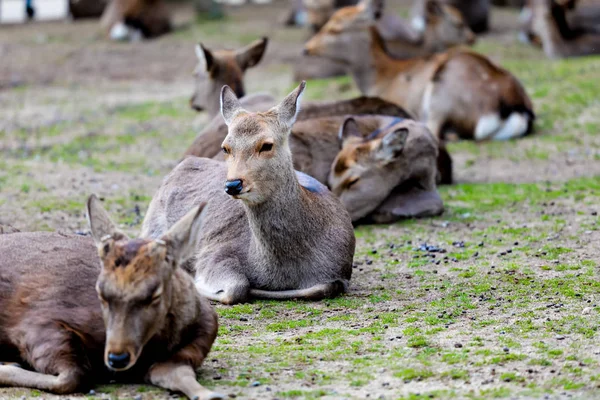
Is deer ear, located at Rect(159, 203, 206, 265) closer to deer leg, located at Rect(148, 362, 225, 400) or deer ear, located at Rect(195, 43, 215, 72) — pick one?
deer leg, located at Rect(148, 362, 225, 400)

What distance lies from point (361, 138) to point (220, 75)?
9.44 ft

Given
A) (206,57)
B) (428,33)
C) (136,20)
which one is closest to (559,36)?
(428,33)

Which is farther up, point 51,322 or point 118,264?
point 118,264

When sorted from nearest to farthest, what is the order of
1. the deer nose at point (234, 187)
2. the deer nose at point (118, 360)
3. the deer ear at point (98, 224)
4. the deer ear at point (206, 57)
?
the deer nose at point (118, 360) < the deer ear at point (98, 224) < the deer nose at point (234, 187) < the deer ear at point (206, 57)

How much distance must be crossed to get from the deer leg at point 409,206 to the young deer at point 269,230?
2.35m

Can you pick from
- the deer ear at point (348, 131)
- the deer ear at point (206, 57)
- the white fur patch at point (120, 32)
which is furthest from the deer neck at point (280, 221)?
the white fur patch at point (120, 32)

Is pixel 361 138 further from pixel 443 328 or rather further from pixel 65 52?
pixel 65 52

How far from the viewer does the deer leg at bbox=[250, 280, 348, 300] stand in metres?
7.68

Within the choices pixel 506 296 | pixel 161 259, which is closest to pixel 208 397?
pixel 161 259

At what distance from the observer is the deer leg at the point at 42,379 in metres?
5.40

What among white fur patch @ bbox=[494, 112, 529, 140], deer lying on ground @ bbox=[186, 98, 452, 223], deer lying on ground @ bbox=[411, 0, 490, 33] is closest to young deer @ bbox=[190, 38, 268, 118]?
deer lying on ground @ bbox=[186, 98, 452, 223]

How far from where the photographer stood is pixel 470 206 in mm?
11219

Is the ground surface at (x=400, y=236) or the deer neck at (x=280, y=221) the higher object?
the deer neck at (x=280, y=221)

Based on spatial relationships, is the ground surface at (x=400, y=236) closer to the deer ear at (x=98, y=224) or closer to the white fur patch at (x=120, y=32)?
the deer ear at (x=98, y=224)
